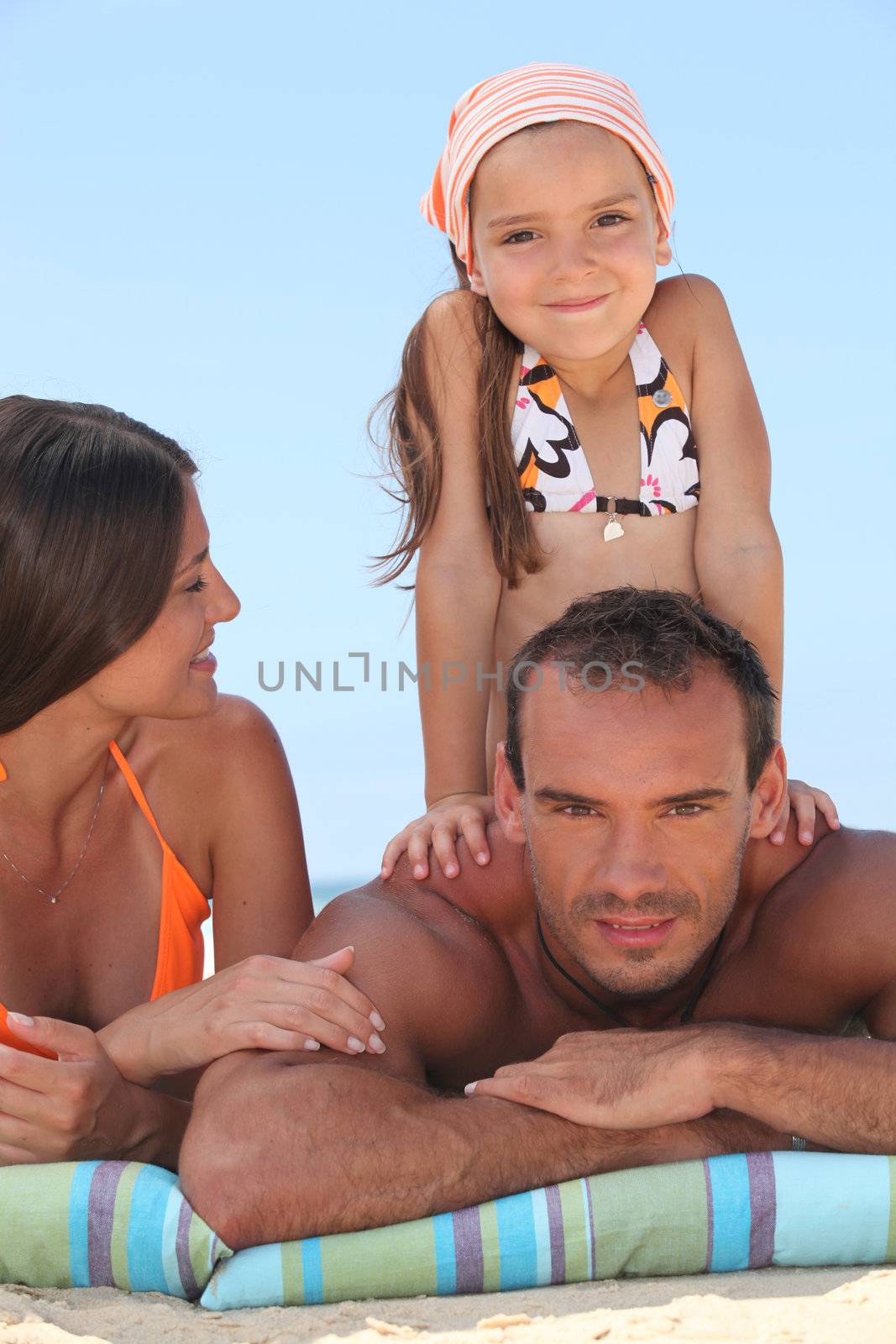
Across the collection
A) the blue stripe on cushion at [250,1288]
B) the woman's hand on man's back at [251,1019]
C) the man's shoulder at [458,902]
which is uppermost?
the man's shoulder at [458,902]

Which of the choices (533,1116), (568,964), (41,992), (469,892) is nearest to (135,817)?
(41,992)

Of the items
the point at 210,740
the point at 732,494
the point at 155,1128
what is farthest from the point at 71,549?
the point at 732,494

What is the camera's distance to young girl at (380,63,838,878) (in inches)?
136

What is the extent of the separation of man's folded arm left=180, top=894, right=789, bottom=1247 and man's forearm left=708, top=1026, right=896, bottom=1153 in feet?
0.20

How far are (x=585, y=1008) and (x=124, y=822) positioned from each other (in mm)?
1046

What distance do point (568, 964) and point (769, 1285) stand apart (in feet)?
3.03

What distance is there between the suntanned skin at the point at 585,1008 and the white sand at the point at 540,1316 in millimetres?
168

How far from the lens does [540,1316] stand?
6.14ft

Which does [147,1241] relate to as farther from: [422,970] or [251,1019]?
[422,970]

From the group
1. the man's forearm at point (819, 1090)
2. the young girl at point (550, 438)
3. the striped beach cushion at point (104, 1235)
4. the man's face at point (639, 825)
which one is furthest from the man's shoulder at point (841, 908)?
the striped beach cushion at point (104, 1235)

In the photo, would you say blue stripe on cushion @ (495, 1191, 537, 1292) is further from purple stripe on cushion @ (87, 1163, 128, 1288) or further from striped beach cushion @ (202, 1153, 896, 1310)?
purple stripe on cushion @ (87, 1163, 128, 1288)

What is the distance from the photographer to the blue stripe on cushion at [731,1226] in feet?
6.84

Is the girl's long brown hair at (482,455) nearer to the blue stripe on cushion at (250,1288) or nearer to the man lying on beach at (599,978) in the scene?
the man lying on beach at (599,978)

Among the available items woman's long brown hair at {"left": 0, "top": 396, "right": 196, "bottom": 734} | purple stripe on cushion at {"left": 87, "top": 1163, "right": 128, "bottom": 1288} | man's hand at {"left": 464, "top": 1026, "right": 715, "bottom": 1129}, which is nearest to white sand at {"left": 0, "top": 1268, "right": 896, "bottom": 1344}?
purple stripe on cushion at {"left": 87, "top": 1163, "right": 128, "bottom": 1288}
